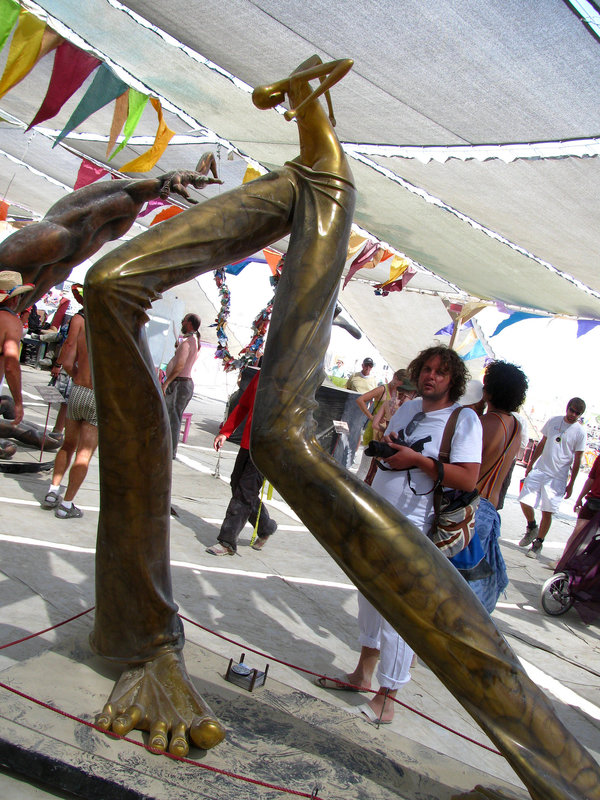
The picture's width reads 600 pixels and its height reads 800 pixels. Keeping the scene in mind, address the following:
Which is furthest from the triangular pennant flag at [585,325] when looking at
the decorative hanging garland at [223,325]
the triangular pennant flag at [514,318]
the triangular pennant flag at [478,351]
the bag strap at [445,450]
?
the bag strap at [445,450]

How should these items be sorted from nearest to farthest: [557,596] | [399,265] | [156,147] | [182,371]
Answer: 1. [557,596]
2. [156,147]
3. [182,371]
4. [399,265]

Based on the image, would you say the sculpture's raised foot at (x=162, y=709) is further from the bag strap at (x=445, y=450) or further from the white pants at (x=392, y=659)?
the bag strap at (x=445, y=450)

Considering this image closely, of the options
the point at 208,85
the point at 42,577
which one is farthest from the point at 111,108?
the point at 42,577

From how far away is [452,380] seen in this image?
303 centimetres

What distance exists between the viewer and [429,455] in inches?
114

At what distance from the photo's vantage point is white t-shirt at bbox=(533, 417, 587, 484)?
7.42 metres

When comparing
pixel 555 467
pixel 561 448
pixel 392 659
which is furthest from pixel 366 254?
pixel 392 659

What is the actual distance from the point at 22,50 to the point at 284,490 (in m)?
4.65

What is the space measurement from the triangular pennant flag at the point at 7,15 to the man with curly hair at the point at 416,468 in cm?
390

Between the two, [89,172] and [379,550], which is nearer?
[379,550]

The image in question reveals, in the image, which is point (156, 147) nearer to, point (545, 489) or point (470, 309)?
point (545, 489)

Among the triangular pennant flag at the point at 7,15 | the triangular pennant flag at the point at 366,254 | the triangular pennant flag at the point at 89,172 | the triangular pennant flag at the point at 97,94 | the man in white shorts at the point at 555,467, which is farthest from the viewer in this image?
the triangular pennant flag at the point at 366,254

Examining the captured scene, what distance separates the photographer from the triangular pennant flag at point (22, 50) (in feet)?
15.6

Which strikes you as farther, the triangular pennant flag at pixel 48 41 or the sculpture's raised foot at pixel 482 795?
the triangular pennant flag at pixel 48 41
